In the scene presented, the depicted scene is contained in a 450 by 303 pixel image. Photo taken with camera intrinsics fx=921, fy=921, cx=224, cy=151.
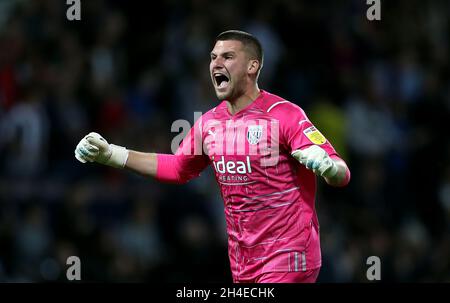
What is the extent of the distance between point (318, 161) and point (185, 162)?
1.40m

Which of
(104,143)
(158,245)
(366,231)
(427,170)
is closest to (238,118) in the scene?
(104,143)

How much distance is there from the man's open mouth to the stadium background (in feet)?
13.3

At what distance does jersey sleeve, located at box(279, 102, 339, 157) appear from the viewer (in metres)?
6.04

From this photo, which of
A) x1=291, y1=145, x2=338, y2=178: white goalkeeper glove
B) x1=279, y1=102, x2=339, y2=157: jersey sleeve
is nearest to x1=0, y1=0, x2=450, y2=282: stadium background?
x1=279, y1=102, x2=339, y2=157: jersey sleeve

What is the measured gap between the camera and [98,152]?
6.61 metres

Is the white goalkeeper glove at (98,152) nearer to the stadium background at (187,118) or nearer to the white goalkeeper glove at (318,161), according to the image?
the white goalkeeper glove at (318,161)

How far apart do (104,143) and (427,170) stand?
21.6 feet

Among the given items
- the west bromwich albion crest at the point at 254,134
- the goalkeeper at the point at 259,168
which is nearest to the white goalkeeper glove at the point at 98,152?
the goalkeeper at the point at 259,168

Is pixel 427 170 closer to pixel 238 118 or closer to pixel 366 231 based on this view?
pixel 366 231

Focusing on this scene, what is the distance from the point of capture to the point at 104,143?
260 inches
